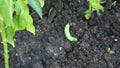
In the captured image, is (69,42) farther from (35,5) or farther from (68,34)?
(35,5)

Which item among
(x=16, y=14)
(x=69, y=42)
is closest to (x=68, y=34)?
(x=69, y=42)

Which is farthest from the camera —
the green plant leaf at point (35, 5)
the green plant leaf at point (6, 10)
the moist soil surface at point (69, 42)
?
the moist soil surface at point (69, 42)

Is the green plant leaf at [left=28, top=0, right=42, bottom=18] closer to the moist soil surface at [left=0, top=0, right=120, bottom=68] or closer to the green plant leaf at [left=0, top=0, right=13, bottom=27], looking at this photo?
the green plant leaf at [left=0, top=0, right=13, bottom=27]

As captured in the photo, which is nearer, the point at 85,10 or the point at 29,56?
the point at 29,56

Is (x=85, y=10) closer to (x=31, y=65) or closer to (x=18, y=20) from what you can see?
(x=31, y=65)

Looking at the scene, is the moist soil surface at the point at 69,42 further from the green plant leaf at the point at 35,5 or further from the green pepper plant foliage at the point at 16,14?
the green plant leaf at the point at 35,5

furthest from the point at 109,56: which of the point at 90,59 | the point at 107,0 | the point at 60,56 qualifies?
the point at 107,0

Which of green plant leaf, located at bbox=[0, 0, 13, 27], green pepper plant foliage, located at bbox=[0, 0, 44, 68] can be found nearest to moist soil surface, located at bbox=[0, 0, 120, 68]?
green pepper plant foliage, located at bbox=[0, 0, 44, 68]

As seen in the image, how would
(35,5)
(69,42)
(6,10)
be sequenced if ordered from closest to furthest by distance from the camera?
(6,10) → (35,5) → (69,42)

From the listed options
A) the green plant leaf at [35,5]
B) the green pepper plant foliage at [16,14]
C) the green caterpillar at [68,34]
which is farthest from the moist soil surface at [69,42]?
the green plant leaf at [35,5]
